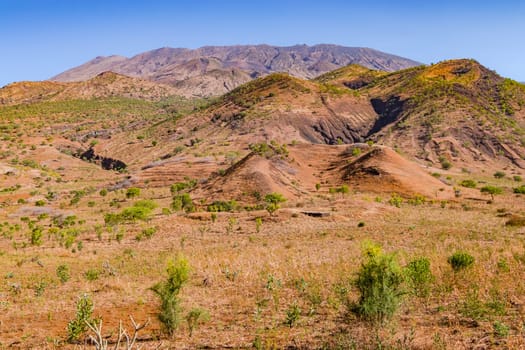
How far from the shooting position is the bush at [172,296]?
9766 mm

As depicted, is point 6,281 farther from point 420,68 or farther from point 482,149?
point 420,68

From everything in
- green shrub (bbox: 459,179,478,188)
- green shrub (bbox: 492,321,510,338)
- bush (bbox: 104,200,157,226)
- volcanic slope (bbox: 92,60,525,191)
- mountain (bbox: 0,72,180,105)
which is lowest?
bush (bbox: 104,200,157,226)

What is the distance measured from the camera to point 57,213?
42.8 meters

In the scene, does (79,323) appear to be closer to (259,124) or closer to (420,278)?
(420,278)

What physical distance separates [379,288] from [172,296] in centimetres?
514

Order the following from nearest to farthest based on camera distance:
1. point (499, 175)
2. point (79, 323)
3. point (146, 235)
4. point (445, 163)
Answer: point (79, 323), point (146, 235), point (499, 175), point (445, 163)

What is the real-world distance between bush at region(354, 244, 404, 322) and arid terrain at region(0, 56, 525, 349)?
48mm

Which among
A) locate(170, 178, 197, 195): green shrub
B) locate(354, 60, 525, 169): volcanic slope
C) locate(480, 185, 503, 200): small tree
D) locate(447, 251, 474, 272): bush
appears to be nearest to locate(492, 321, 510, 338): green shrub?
locate(447, 251, 474, 272): bush

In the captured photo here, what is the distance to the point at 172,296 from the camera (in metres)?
9.91

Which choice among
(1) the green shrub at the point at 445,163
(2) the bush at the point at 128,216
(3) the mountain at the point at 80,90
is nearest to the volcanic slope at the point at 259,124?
(1) the green shrub at the point at 445,163

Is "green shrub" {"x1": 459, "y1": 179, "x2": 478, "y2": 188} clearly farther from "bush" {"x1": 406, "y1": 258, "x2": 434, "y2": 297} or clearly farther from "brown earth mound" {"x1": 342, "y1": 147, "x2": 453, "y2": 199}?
"bush" {"x1": 406, "y1": 258, "x2": 434, "y2": 297}

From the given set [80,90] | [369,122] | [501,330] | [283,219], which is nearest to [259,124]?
[369,122]

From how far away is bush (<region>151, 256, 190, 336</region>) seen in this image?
977cm

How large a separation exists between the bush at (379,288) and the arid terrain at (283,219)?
48 millimetres
